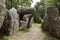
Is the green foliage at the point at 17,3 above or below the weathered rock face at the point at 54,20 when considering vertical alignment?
above

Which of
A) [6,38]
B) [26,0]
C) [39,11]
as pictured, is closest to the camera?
[6,38]

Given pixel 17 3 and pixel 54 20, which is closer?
pixel 54 20

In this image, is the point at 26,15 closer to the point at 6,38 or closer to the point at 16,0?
the point at 6,38

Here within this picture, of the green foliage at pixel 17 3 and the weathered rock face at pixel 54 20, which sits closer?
the weathered rock face at pixel 54 20

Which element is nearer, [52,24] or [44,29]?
[52,24]

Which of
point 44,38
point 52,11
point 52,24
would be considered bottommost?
point 44,38

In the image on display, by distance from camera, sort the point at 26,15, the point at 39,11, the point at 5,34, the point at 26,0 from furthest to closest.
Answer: the point at 39,11, the point at 26,0, the point at 26,15, the point at 5,34

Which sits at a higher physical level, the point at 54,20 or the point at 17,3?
the point at 17,3

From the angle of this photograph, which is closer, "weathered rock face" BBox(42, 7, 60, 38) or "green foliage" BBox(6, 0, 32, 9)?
"weathered rock face" BBox(42, 7, 60, 38)

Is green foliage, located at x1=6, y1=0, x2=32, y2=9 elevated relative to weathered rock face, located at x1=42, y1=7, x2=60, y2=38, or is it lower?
elevated

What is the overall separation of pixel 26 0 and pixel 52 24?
12797mm

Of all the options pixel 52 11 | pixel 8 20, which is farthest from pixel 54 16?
pixel 8 20

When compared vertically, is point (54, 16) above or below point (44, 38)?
above

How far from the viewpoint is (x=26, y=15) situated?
14.5m
